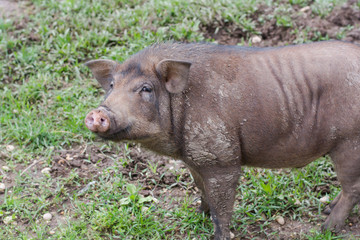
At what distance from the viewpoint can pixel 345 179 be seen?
4680 mm

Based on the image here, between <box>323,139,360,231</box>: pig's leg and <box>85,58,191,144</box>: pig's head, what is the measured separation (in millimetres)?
1514

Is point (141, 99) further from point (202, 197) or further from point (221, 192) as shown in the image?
point (202, 197)

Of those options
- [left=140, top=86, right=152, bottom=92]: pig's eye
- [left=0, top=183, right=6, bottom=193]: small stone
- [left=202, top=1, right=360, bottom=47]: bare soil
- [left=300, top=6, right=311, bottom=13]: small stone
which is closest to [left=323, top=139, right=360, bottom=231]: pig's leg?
[left=140, top=86, right=152, bottom=92]: pig's eye

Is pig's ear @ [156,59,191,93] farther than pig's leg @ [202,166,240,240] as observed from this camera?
No

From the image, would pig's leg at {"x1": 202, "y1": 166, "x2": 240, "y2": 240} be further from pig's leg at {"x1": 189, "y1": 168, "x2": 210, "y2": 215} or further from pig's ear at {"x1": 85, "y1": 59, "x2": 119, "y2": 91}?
pig's ear at {"x1": 85, "y1": 59, "x2": 119, "y2": 91}

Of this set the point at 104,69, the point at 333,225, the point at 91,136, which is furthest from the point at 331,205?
the point at 91,136

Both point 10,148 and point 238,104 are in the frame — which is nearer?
point 238,104

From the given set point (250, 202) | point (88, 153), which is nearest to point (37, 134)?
point (88, 153)

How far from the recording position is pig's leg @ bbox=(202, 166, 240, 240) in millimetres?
4535

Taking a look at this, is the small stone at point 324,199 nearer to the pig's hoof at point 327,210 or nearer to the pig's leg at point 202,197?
the pig's hoof at point 327,210

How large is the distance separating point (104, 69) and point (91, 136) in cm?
162

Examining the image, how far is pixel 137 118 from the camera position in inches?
167

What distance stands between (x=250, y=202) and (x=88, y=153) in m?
2.00

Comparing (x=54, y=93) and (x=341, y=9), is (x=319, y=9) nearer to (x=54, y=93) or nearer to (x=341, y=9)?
(x=341, y=9)
